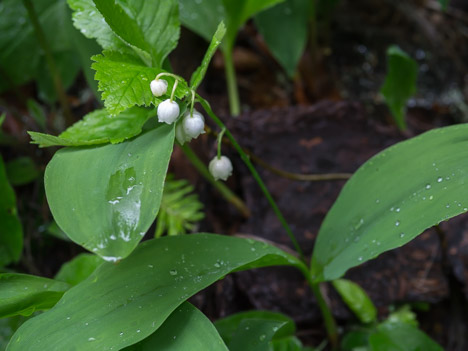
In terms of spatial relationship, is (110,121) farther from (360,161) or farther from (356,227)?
(360,161)

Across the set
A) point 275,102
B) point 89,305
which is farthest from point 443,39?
point 89,305

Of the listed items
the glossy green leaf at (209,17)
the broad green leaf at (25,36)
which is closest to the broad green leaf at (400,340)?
the glossy green leaf at (209,17)

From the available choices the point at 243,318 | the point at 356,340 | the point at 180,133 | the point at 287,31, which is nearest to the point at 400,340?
the point at 356,340

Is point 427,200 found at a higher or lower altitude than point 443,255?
higher

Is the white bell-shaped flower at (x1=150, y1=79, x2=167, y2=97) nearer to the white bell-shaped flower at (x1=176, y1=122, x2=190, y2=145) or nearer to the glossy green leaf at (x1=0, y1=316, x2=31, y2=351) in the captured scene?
the white bell-shaped flower at (x1=176, y1=122, x2=190, y2=145)

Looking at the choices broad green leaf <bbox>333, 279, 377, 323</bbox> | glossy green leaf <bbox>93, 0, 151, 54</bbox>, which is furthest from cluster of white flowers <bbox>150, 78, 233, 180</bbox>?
broad green leaf <bbox>333, 279, 377, 323</bbox>

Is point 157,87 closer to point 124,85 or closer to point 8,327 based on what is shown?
point 124,85
